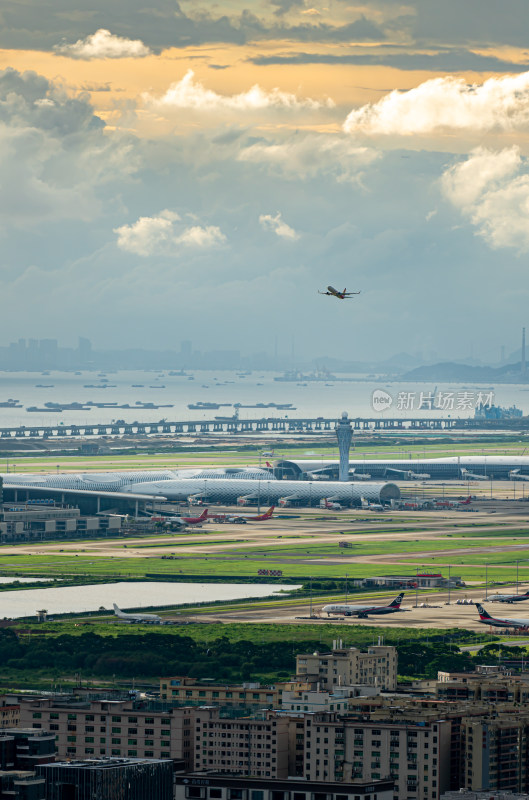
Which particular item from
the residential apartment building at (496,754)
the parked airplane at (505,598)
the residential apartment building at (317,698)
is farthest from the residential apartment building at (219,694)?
the parked airplane at (505,598)

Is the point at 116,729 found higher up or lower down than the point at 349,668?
lower down

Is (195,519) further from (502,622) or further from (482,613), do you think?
(502,622)

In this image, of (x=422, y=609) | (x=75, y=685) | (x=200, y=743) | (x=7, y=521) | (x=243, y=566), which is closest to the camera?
(x=200, y=743)

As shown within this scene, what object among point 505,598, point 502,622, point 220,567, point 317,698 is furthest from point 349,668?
point 220,567

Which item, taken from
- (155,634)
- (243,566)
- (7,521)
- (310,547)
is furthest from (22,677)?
(7,521)

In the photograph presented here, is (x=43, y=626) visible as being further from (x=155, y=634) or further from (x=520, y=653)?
(x=520, y=653)

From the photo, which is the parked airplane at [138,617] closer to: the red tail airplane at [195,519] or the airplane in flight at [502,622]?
the airplane in flight at [502,622]
